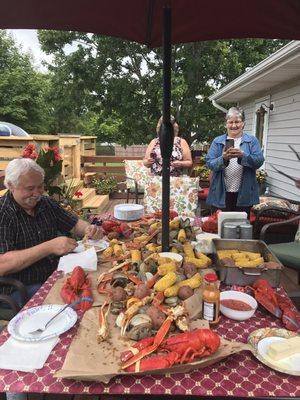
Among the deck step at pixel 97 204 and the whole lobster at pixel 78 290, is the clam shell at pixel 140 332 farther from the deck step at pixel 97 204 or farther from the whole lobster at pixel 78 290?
the deck step at pixel 97 204

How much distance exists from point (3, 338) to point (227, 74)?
12.5m

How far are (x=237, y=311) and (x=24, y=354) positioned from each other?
0.74 metres

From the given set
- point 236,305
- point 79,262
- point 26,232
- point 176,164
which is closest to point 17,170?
point 26,232

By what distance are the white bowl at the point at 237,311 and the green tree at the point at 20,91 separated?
22954 mm

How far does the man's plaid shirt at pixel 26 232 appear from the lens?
1920mm

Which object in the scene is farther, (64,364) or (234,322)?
(234,322)

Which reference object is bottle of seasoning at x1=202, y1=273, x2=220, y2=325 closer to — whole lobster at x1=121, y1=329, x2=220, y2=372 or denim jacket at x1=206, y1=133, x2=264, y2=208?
whole lobster at x1=121, y1=329, x2=220, y2=372

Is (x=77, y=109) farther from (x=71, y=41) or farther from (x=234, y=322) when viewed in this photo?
(x=234, y=322)

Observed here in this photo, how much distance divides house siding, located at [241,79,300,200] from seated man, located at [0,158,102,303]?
15.0 ft

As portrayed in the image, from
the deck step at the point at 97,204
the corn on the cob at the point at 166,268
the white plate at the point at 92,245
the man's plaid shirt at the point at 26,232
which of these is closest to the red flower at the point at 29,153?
the man's plaid shirt at the point at 26,232

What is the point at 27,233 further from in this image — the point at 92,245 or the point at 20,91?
the point at 20,91

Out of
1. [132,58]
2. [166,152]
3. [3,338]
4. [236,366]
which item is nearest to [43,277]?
[3,338]

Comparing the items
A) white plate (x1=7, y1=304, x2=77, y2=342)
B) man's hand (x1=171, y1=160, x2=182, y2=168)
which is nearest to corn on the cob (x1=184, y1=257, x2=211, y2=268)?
white plate (x1=7, y1=304, x2=77, y2=342)

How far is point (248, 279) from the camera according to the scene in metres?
1.50
